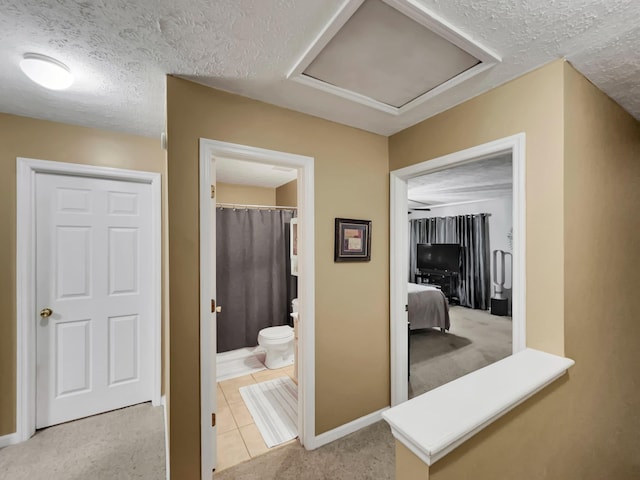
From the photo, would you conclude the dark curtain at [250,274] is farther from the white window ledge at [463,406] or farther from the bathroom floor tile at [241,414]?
the white window ledge at [463,406]

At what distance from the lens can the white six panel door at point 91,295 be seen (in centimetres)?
212

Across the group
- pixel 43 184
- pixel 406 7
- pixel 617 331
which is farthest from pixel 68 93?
pixel 617 331

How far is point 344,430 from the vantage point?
6.82ft

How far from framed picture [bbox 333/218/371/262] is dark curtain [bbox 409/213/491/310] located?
510 cm

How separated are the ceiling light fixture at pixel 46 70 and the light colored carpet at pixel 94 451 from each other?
2354mm

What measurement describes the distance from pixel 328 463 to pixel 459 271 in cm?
572

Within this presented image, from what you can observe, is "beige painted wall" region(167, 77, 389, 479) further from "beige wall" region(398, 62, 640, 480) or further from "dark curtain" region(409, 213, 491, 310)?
"dark curtain" region(409, 213, 491, 310)

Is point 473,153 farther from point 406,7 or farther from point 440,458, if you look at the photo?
point 440,458

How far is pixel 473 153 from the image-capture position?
68.2 inches

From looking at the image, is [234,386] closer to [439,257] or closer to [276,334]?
[276,334]

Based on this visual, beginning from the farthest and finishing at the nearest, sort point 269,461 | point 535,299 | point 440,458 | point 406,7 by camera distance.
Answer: point 269,461
point 535,299
point 406,7
point 440,458

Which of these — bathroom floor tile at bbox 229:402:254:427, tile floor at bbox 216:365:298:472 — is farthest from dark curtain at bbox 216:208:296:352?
bathroom floor tile at bbox 229:402:254:427

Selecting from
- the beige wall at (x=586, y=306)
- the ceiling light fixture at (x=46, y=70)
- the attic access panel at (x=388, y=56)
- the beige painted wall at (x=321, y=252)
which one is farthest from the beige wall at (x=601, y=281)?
the ceiling light fixture at (x=46, y=70)

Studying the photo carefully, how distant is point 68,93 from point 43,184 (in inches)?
33.7
